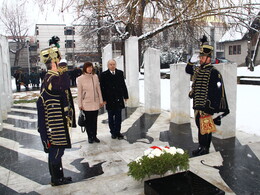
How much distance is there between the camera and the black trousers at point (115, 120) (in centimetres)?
619

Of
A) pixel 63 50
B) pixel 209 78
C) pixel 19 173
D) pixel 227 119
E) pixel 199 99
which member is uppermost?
pixel 63 50

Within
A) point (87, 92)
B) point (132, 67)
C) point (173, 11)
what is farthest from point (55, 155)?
point (173, 11)

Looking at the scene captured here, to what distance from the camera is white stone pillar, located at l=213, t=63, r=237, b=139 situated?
5793mm

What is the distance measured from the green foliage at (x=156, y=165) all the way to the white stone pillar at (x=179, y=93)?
4033 millimetres

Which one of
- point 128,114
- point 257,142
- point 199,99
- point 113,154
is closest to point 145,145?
point 113,154

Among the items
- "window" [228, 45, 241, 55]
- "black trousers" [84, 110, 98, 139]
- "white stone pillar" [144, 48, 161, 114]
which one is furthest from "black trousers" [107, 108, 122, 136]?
"window" [228, 45, 241, 55]

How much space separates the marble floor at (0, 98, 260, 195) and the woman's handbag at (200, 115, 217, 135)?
51cm

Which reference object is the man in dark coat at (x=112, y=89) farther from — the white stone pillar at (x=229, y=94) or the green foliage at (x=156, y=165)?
the green foliage at (x=156, y=165)

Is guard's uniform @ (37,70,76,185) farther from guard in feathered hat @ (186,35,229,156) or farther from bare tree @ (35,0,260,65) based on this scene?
bare tree @ (35,0,260,65)

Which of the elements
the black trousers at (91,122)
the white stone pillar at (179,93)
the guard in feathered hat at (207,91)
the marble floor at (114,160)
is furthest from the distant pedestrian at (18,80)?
the guard in feathered hat at (207,91)

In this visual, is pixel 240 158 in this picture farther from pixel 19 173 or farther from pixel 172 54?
pixel 172 54

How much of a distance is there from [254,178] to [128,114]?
19.0 ft

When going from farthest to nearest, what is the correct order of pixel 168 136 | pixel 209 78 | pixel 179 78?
pixel 179 78
pixel 168 136
pixel 209 78

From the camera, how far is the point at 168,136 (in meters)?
6.46
